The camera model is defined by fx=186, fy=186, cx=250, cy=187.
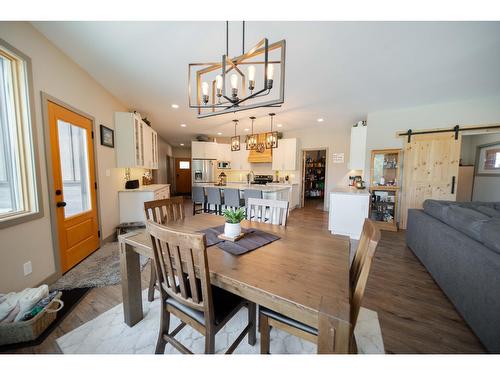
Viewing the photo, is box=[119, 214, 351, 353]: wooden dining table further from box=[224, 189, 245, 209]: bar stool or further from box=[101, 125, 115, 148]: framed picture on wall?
box=[224, 189, 245, 209]: bar stool

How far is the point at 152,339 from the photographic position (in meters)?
1.39

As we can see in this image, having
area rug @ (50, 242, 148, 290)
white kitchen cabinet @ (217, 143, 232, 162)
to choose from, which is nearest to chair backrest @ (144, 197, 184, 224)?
area rug @ (50, 242, 148, 290)

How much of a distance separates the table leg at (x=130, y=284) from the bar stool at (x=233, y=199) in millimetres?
2767

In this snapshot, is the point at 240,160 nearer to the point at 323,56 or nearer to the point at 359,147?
the point at 359,147

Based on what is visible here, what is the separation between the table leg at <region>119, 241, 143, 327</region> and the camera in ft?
4.74

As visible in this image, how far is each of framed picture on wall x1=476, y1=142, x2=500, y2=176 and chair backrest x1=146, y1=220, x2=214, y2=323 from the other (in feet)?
23.7

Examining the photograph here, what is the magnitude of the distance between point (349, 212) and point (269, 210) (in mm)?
2336

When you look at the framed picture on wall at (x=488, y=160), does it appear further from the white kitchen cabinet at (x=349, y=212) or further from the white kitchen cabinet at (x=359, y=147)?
the white kitchen cabinet at (x=349, y=212)

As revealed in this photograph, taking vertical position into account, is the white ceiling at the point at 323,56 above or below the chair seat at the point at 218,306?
above

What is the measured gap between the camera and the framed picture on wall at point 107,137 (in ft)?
9.92

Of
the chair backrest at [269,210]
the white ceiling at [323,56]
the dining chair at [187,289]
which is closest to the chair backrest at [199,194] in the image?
the white ceiling at [323,56]
